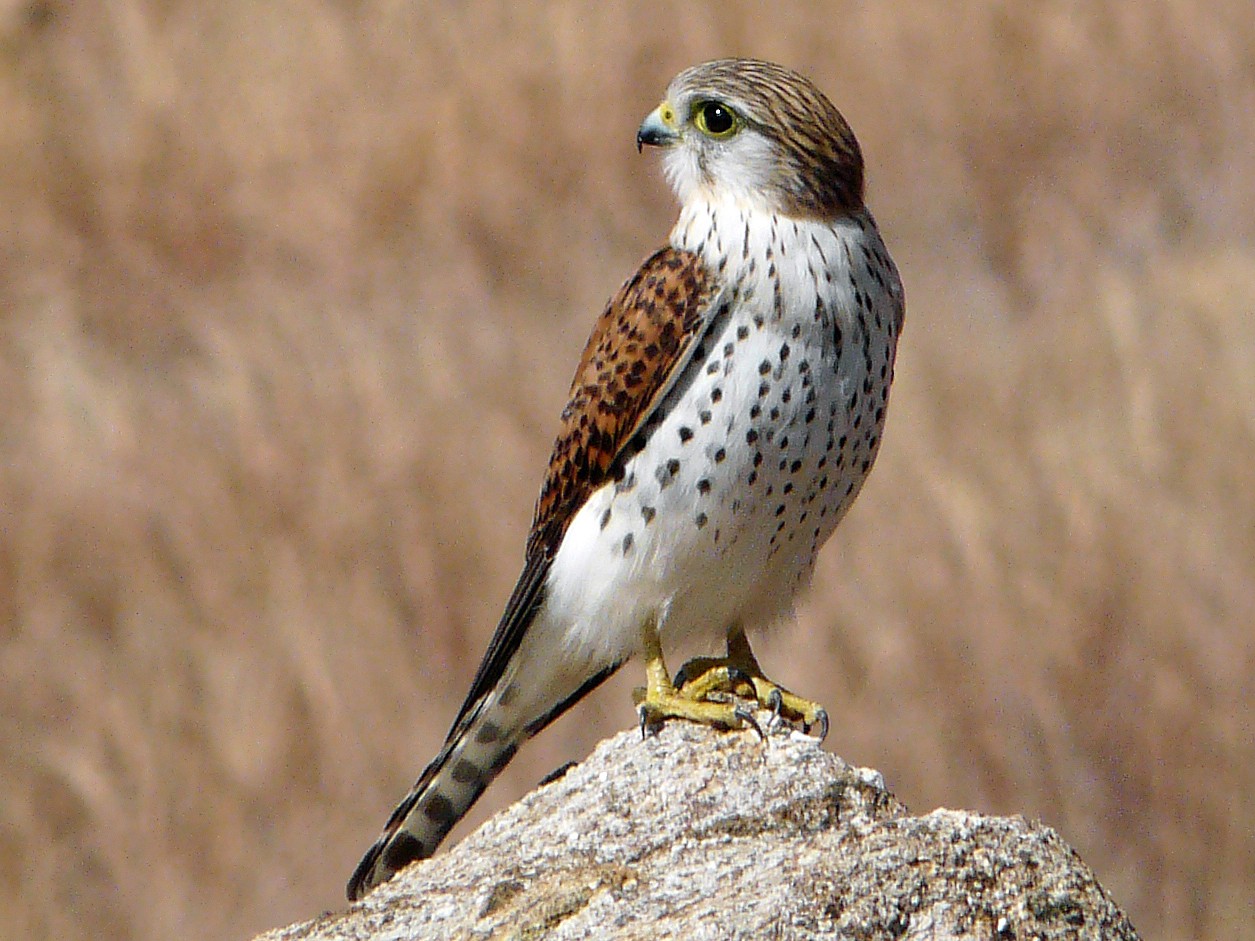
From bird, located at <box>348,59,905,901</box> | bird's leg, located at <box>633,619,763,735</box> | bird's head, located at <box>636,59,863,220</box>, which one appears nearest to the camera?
bird's leg, located at <box>633,619,763,735</box>

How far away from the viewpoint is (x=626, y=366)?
3623 mm

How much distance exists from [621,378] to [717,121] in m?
0.52

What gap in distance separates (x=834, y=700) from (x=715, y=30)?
3.52 meters

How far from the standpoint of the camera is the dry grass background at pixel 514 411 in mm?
6316

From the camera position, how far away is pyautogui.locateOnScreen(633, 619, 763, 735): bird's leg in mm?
3393

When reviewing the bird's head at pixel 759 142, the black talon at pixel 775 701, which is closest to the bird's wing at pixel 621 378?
the bird's head at pixel 759 142

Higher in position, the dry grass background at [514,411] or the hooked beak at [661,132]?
the dry grass background at [514,411]

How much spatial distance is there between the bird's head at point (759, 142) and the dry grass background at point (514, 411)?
277 cm

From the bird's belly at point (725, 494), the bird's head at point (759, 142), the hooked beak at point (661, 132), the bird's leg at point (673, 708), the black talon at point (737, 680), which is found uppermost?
the hooked beak at point (661, 132)

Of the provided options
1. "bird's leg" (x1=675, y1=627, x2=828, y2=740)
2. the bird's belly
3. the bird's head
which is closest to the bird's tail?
the bird's belly

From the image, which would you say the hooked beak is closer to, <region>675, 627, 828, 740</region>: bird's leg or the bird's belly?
the bird's belly

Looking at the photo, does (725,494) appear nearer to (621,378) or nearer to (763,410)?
(763,410)

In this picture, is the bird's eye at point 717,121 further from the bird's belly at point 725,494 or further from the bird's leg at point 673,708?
the bird's leg at point 673,708

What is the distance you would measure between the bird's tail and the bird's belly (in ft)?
0.74
